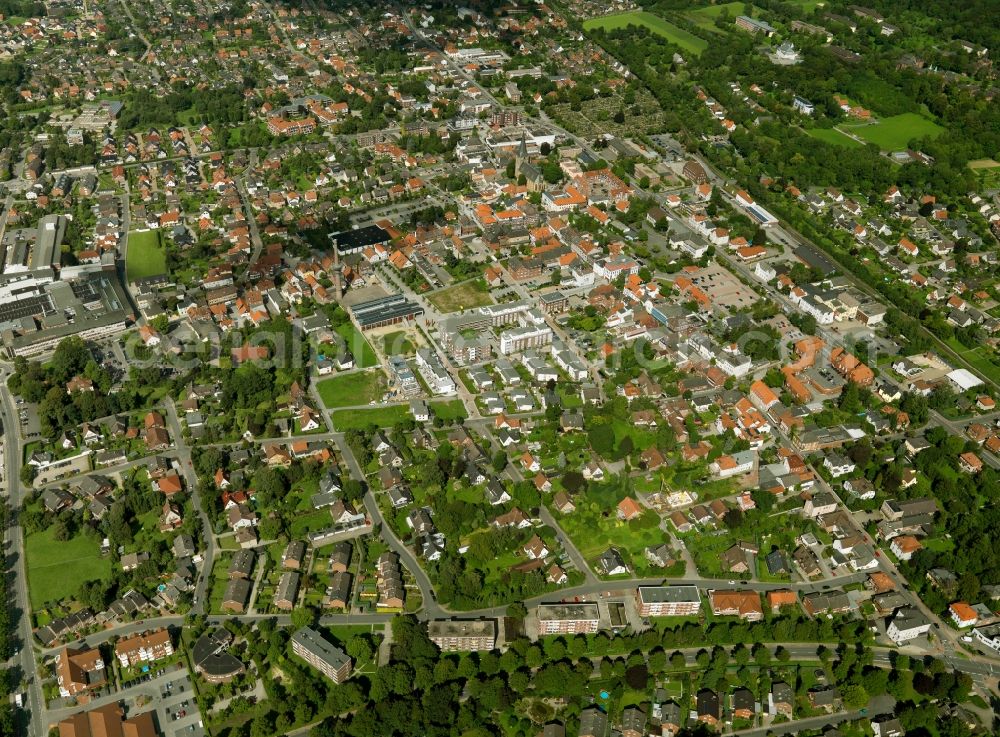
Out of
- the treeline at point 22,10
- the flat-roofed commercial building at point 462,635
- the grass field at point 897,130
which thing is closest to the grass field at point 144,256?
Result: the flat-roofed commercial building at point 462,635

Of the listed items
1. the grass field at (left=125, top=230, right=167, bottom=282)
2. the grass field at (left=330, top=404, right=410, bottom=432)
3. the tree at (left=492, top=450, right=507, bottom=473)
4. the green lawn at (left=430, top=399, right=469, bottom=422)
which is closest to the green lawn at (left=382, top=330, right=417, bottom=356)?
the grass field at (left=330, top=404, right=410, bottom=432)

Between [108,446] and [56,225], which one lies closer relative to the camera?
[108,446]

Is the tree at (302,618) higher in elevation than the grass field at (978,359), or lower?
lower

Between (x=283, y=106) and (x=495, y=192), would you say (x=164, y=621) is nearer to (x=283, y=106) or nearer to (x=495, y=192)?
(x=495, y=192)

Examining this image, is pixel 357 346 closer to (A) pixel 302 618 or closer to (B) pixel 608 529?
(B) pixel 608 529

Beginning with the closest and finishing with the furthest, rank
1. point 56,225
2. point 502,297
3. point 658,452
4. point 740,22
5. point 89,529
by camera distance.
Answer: point 89,529
point 658,452
point 502,297
point 56,225
point 740,22

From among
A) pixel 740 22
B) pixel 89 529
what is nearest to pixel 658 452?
pixel 89 529

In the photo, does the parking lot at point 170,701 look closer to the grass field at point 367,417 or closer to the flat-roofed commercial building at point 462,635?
the flat-roofed commercial building at point 462,635
